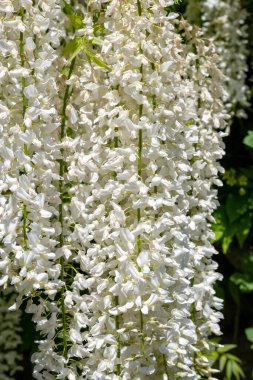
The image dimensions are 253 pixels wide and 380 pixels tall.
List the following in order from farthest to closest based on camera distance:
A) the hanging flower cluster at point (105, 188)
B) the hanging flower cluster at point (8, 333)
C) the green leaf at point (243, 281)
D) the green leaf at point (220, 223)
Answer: the green leaf at point (243, 281) < the green leaf at point (220, 223) < the hanging flower cluster at point (8, 333) < the hanging flower cluster at point (105, 188)

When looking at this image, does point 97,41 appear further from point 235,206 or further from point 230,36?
point 230,36

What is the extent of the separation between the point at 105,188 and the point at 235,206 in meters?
1.75

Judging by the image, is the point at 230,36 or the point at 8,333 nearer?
the point at 8,333

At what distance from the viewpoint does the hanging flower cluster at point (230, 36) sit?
3582 mm

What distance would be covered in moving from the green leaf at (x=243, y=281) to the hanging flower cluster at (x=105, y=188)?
1719 mm

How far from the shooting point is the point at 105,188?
1.63m

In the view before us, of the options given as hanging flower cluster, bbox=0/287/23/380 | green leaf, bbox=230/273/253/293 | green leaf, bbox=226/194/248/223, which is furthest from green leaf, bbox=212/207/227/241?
hanging flower cluster, bbox=0/287/23/380

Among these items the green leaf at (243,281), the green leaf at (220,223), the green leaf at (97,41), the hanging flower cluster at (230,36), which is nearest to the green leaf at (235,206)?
the green leaf at (220,223)

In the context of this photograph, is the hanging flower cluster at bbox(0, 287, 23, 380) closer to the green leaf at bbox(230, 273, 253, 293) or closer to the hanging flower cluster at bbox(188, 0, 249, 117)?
the green leaf at bbox(230, 273, 253, 293)

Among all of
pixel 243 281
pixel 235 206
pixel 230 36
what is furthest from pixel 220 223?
pixel 230 36

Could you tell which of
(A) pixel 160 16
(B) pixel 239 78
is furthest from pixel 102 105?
(B) pixel 239 78

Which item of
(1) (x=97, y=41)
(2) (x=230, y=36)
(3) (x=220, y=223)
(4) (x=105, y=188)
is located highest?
(1) (x=97, y=41)

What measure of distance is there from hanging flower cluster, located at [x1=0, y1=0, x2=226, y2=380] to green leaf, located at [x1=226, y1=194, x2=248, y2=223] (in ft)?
4.74

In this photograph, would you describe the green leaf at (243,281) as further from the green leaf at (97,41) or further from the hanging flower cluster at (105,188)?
the green leaf at (97,41)
